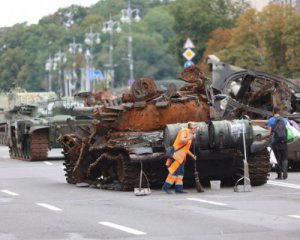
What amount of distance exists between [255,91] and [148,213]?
50.7 feet

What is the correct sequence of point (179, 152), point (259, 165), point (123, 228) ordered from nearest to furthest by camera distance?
point (123, 228), point (179, 152), point (259, 165)

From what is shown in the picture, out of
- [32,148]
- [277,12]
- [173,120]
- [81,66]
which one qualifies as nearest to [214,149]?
[173,120]

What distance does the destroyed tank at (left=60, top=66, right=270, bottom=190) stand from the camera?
74.5 ft

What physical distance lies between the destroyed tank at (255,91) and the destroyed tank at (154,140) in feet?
22.1

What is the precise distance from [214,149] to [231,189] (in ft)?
3.24

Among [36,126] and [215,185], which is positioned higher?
[36,126]

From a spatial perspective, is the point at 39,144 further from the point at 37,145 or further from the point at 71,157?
the point at 71,157

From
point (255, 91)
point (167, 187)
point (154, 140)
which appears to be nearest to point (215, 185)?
point (167, 187)

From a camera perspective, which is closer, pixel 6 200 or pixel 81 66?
pixel 6 200

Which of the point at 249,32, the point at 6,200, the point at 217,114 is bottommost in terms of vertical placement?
the point at 6,200

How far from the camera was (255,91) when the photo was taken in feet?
110

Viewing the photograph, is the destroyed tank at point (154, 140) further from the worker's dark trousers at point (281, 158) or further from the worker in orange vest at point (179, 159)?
the worker's dark trousers at point (281, 158)

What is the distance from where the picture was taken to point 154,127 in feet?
79.8

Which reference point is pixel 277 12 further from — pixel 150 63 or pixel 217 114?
pixel 150 63
